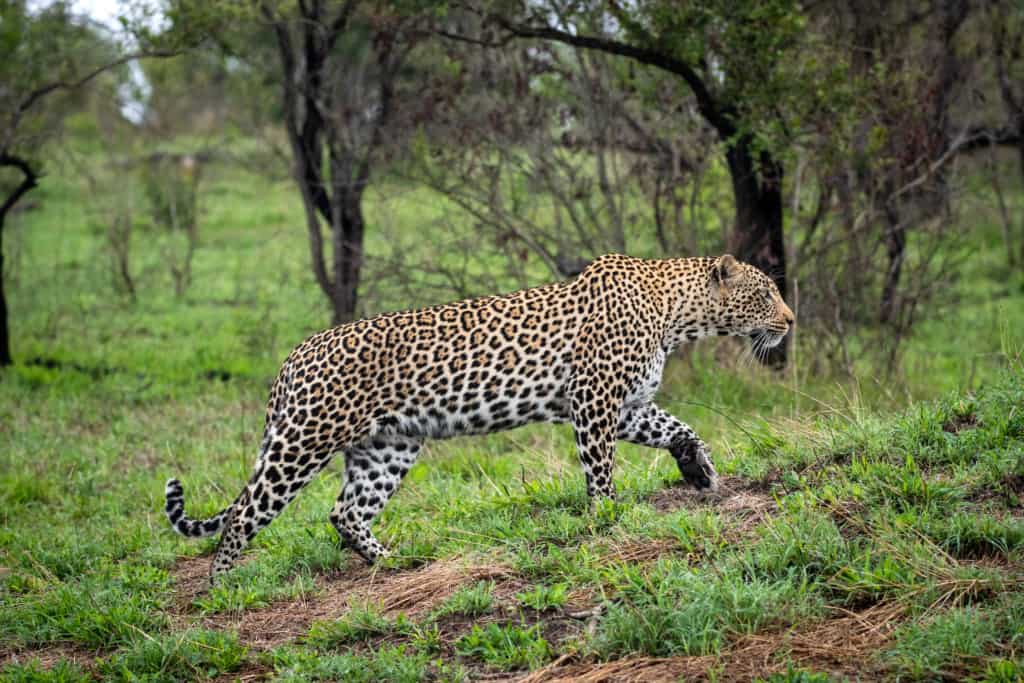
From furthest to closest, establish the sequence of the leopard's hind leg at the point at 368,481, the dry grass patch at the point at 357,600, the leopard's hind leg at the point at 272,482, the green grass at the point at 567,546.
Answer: the leopard's hind leg at the point at 368,481
the leopard's hind leg at the point at 272,482
the dry grass patch at the point at 357,600
the green grass at the point at 567,546

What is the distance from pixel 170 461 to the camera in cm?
1102

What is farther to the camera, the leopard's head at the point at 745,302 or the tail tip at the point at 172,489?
the leopard's head at the point at 745,302

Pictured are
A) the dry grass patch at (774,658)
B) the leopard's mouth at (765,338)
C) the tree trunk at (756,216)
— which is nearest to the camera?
the dry grass patch at (774,658)

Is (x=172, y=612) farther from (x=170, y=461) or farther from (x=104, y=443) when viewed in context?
(x=104, y=443)

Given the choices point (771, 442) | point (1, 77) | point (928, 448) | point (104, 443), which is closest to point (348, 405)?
point (771, 442)

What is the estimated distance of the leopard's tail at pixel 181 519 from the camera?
7344mm

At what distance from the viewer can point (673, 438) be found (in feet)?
24.4

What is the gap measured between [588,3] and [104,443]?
21.4 feet

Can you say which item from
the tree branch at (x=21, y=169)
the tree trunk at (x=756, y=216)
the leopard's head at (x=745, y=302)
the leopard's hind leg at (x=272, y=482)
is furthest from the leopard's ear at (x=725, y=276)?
the tree branch at (x=21, y=169)

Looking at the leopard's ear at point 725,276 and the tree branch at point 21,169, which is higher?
the tree branch at point 21,169

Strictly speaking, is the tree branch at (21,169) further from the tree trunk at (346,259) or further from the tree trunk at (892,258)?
the tree trunk at (892,258)

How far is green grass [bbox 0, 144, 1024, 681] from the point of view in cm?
545

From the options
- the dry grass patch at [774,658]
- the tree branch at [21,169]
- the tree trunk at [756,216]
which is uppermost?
the tree branch at [21,169]

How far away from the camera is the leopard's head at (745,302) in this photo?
7.81 metres
